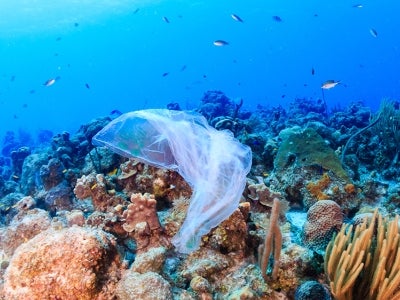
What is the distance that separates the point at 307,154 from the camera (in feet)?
19.7

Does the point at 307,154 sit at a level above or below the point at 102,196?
above

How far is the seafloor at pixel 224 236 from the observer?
303 centimetres

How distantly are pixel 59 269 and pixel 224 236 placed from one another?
1785 millimetres

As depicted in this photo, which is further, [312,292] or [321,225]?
[321,225]

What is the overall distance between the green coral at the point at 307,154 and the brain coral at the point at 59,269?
155 inches

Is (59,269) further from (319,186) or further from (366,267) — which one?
(319,186)

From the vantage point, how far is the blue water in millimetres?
85062

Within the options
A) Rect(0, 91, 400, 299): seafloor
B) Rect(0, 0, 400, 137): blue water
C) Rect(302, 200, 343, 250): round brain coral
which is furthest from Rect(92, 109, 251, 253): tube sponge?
Rect(0, 0, 400, 137): blue water

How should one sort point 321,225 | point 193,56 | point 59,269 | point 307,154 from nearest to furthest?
point 59,269, point 321,225, point 307,154, point 193,56

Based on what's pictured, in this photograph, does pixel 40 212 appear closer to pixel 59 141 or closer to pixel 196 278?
pixel 196 278

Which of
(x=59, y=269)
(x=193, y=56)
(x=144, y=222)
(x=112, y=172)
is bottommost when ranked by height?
(x=193, y=56)

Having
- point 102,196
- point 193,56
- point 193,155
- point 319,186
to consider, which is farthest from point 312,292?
point 193,56

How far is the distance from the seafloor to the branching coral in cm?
1

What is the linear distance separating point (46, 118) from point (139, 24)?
3892 centimetres
